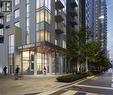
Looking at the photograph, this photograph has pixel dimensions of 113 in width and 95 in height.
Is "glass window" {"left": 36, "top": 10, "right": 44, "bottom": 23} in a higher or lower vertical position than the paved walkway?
higher

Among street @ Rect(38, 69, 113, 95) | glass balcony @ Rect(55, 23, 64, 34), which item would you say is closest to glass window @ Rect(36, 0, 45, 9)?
glass balcony @ Rect(55, 23, 64, 34)

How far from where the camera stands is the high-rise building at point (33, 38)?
172 feet

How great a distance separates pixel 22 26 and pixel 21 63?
709 cm

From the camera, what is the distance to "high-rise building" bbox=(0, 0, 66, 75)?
5241 centimetres

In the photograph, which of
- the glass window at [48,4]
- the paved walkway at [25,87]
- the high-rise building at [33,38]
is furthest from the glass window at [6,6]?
the paved walkway at [25,87]

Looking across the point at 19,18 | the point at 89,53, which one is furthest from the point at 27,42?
the point at 89,53

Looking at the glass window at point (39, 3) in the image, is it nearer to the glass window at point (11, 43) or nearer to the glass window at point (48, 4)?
the glass window at point (48, 4)

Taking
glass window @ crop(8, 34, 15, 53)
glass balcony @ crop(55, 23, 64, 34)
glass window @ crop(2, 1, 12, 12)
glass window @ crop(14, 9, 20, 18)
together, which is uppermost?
glass window @ crop(2, 1, 12, 12)

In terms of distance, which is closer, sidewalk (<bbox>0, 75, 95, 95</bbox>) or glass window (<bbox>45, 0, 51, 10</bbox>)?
sidewalk (<bbox>0, 75, 95, 95</bbox>)

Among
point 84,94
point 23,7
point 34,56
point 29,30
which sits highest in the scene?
point 23,7

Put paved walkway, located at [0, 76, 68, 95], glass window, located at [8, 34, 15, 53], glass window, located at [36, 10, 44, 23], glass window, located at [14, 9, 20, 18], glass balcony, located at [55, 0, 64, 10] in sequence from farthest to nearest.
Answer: glass balcony, located at [55, 0, 64, 10], glass window, located at [14, 9, 20, 18], glass window, located at [8, 34, 15, 53], glass window, located at [36, 10, 44, 23], paved walkway, located at [0, 76, 68, 95]

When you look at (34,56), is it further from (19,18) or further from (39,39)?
(19,18)

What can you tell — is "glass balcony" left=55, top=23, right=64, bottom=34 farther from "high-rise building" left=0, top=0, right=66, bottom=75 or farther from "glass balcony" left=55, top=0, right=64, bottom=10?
"glass balcony" left=55, top=0, right=64, bottom=10

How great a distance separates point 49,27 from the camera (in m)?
55.6
